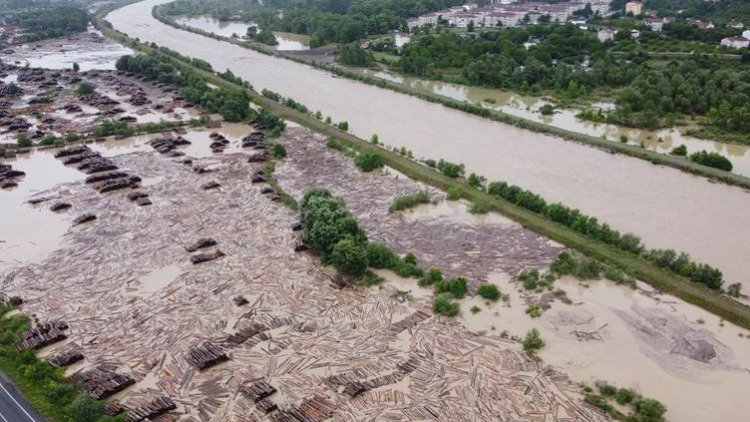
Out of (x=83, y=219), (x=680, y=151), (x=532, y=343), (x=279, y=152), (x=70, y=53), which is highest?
(x=680, y=151)

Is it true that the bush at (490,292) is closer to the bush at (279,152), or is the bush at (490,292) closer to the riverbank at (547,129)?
the riverbank at (547,129)

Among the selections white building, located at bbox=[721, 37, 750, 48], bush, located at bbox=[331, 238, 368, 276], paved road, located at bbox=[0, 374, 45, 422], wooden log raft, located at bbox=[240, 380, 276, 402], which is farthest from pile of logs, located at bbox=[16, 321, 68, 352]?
white building, located at bbox=[721, 37, 750, 48]

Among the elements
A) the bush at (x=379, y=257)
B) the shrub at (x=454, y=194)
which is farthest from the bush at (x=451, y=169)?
the bush at (x=379, y=257)

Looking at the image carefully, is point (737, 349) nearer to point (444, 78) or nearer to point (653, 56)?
point (444, 78)

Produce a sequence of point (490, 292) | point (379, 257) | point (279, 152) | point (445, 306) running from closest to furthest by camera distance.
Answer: point (445, 306) → point (490, 292) → point (379, 257) → point (279, 152)

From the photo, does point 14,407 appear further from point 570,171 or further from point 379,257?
point 570,171

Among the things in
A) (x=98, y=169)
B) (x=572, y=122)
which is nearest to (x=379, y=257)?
(x=98, y=169)

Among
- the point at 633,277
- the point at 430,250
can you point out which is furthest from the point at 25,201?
the point at 633,277
